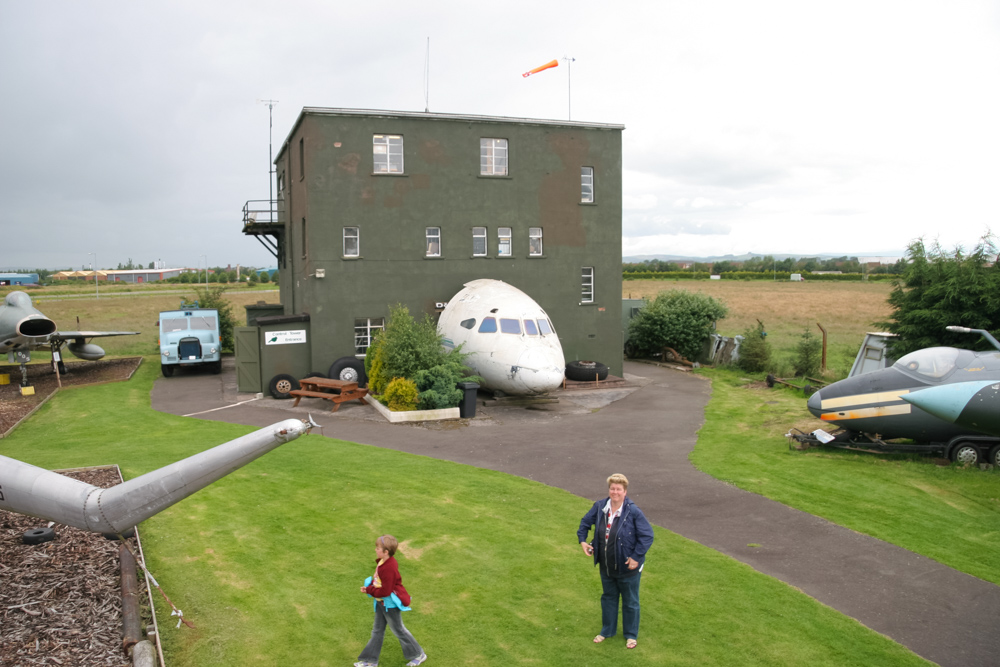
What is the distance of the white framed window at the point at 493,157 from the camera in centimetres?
2869

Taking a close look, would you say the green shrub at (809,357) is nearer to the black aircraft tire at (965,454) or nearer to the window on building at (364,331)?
the black aircraft tire at (965,454)

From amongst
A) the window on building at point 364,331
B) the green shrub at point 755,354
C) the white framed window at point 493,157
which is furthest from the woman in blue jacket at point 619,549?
the green shrub at point 755,354

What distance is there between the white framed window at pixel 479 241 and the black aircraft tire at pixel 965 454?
17.9 metres

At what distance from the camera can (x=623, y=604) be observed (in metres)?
7.91

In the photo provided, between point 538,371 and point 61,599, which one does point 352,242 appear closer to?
point 538,371

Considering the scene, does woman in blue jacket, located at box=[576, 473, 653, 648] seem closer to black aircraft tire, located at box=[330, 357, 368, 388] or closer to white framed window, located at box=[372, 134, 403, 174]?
black aircraft tire, located at box=[330, 357, 368, 388]

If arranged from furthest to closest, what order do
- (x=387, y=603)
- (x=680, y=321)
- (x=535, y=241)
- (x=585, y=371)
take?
(x=680, y=321) → (x=535, y=241) → (x=585, y=371) → (x=387, y=603)

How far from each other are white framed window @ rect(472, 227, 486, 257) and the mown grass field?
14007 millimetres

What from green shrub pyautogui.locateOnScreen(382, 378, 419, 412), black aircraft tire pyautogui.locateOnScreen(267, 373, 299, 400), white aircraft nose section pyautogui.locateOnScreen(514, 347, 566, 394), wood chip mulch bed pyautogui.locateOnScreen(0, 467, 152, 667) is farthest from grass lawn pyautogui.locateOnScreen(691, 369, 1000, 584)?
black aircraft tire pyautogui.locateOnScreen(267, 373, 299, 400)

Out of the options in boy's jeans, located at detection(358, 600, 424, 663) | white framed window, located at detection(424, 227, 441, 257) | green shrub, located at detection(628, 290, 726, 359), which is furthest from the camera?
green shrub, located at detection(628, 290, 726, 359)

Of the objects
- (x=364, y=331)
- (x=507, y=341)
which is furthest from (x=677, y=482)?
(x=364, y=331)

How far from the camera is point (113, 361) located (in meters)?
35.0

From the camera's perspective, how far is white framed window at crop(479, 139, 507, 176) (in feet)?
94.1

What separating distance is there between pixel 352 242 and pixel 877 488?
1973 cm
